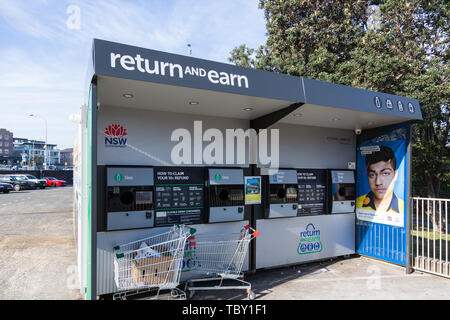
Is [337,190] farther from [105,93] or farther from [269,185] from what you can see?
[105,93]

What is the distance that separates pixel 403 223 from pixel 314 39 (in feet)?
25.9

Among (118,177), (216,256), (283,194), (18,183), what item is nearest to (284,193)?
(283,194)

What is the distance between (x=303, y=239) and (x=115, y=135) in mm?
3875

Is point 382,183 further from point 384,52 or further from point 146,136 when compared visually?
point 384,52

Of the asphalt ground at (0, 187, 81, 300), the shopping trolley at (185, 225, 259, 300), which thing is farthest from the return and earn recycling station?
the asphalt ground at (0, 187, 81, 300)

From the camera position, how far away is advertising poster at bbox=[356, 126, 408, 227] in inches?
215

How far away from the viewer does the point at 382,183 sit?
5.79 metres

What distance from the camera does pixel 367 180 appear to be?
238 inches

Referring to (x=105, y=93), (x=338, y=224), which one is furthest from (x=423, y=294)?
(x=105, y=93)

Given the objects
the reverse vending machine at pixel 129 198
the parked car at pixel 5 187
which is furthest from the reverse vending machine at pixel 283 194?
the parked car at pixel 5 187

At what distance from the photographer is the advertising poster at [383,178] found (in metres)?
5.47

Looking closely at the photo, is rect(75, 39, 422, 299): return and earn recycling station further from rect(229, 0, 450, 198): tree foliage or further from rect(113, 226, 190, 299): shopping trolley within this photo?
rect(229, 0, 450, 198): tree foliage

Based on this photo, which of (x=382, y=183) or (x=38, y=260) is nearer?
(x=382, y=183)

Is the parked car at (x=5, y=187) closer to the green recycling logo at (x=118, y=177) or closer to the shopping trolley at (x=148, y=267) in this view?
the green recycling logo at (x=118, y=177)
